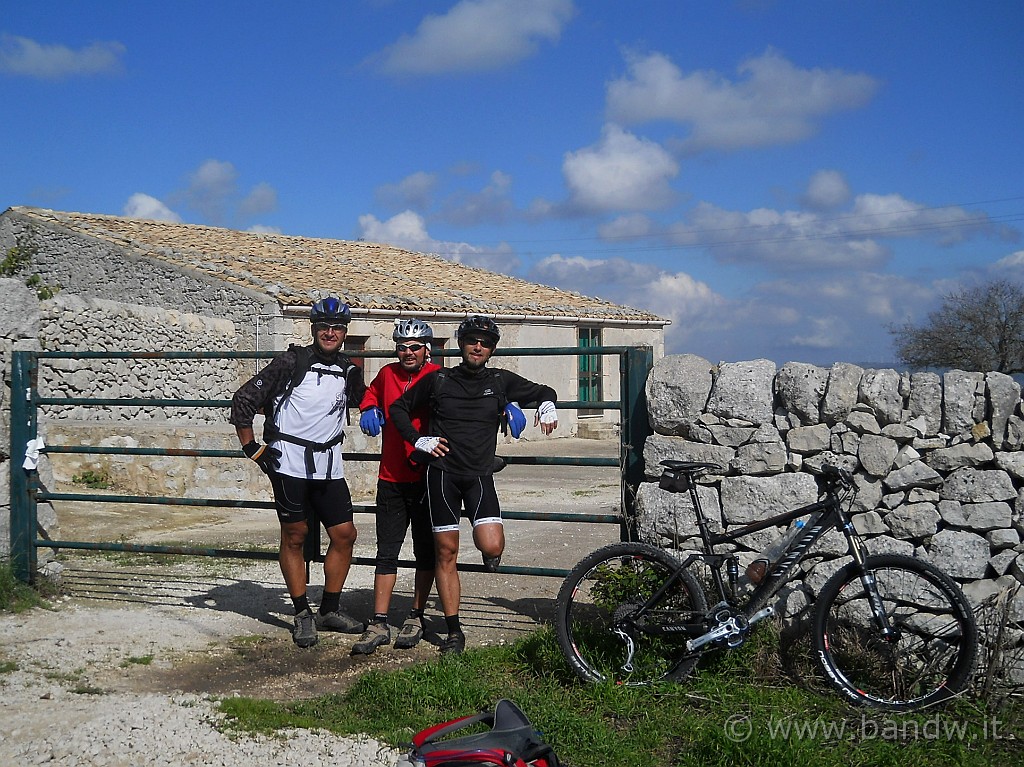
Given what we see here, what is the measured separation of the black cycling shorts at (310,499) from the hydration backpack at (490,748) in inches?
99.9

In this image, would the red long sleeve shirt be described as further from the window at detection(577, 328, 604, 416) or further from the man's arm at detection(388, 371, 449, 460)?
the window at detection(577, 328, 604, 416)

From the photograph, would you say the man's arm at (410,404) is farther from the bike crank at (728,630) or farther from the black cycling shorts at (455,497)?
the bike crank at (728,630)

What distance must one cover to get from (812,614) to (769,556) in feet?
1.02

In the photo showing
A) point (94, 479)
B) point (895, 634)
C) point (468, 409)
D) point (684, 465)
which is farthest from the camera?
point (94, 479)

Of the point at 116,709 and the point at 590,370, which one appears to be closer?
the point at 116,709

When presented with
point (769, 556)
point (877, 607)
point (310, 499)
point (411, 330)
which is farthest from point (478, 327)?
point (877, 607)

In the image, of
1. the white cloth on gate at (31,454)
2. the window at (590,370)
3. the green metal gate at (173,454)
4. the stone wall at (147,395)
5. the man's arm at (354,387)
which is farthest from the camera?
the window at (590,370)

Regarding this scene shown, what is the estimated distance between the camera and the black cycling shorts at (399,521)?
536cm

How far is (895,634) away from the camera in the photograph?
13.6 feet

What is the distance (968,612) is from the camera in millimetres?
4047

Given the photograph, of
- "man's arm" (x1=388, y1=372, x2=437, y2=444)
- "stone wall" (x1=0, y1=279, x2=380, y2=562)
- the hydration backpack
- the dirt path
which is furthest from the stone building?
the hydration backpack

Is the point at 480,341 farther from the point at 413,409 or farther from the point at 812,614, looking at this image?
the point at 812,614

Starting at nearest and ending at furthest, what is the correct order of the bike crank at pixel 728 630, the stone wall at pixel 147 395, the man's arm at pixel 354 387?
the bike crank at pixel 728 630
the man's arm at pixel 354 387
the stone wall at pixel 147 395

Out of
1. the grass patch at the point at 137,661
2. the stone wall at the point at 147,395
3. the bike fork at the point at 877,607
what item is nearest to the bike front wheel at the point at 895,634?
the bike fork at the point at 877,607
